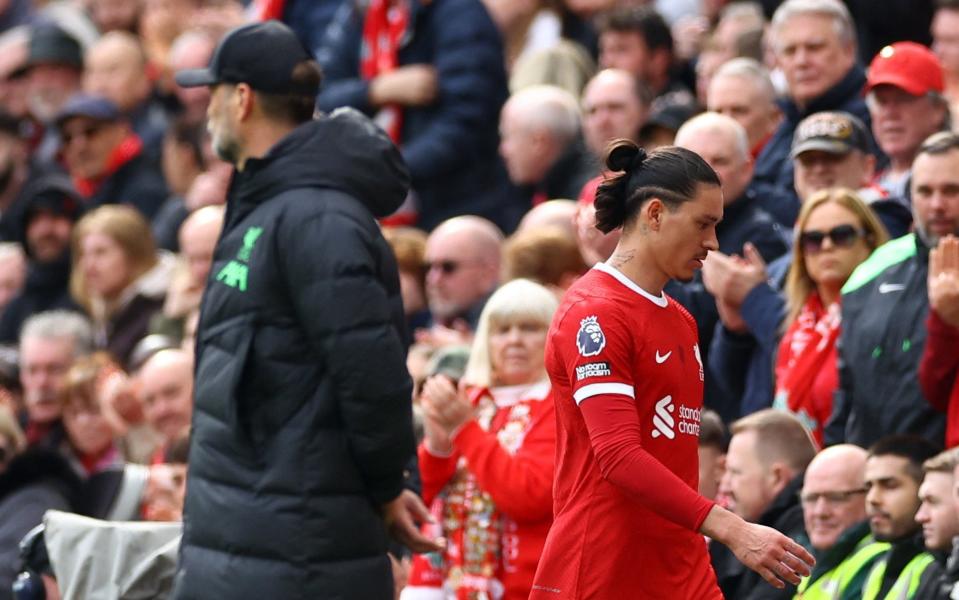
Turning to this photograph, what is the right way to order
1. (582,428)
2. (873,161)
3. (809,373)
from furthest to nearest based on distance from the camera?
A: 1. (873,161)
2. (809,373)
3. (582,428)

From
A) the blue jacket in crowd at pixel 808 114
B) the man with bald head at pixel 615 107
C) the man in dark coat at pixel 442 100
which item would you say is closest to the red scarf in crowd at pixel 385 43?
the man in dark coat at pixel 442 100

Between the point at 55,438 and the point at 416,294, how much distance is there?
78.9 inches

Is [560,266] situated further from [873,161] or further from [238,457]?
[238,457]

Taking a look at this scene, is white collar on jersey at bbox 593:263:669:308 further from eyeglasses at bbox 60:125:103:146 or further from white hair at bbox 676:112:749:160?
eyeglasses at bbox 60:125:103:146

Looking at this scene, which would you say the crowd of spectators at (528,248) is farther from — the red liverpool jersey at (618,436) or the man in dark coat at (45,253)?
the red liverpool jersey at (618,436)

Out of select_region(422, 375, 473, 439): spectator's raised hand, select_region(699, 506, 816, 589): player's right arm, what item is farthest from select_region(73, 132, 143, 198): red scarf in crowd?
select_region(699, 506, 816, 589): player's right arm

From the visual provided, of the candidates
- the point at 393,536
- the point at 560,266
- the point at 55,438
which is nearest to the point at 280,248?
the point at 393,536

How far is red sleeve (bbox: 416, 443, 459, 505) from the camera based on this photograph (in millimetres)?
7852

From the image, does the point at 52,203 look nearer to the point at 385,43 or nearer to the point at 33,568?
the point at 385,43

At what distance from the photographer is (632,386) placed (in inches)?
216

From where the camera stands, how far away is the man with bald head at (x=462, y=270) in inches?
408

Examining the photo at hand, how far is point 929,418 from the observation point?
782cm

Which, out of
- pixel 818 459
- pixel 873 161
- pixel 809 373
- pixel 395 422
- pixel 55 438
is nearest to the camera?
pixel 395 422

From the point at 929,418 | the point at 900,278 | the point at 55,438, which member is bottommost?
the point at 55,438
